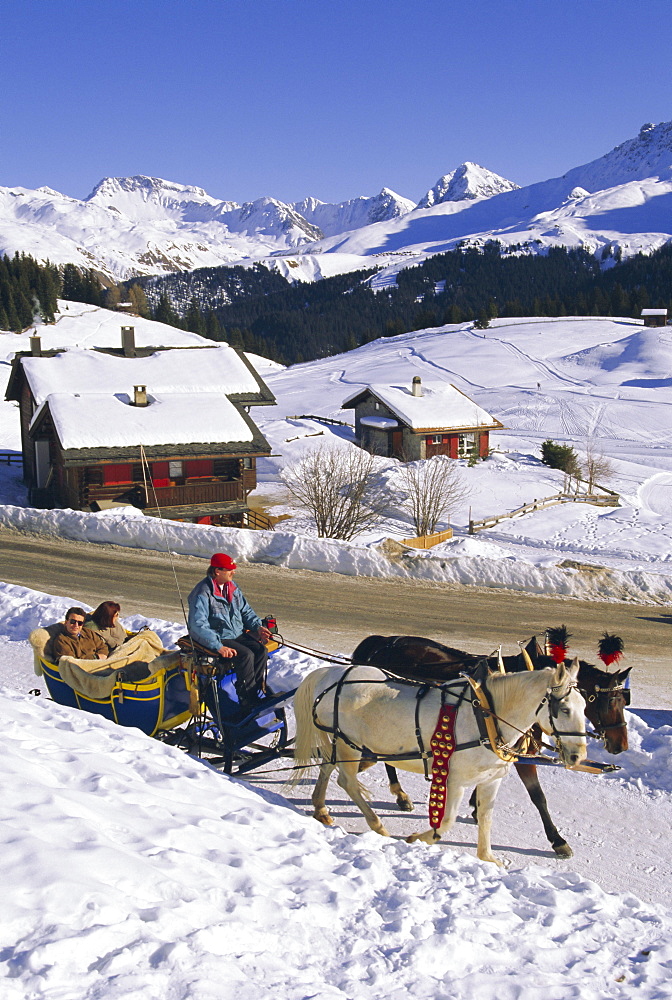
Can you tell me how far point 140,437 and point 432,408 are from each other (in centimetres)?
3099

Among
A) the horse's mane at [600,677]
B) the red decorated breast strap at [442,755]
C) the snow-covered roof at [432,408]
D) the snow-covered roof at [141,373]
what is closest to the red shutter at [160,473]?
the snow-covered roof at [141,373]

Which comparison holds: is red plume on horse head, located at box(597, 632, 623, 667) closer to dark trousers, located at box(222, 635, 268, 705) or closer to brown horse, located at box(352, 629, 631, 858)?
brown horse, located at box(352, 629, 631, 858)

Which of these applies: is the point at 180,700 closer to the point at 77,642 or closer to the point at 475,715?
the point at 77,642

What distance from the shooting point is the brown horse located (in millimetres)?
7156

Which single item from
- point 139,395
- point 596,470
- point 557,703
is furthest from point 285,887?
point 596,470

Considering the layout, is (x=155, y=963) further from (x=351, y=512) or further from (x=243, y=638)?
(x=351, y=512)

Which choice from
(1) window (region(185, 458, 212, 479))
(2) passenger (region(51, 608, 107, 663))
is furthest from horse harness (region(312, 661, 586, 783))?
(1) window (region(185, 458, 212, 479))

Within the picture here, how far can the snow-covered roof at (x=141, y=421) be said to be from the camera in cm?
2789

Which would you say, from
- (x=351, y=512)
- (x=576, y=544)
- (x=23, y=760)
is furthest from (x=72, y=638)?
(x=576, y=544)

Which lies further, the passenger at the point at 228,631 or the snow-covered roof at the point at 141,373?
the snow-covered roof at the point at 141,373

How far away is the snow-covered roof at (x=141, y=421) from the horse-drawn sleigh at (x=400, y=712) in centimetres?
2057

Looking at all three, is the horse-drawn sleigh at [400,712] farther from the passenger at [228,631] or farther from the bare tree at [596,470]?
the bare tree at [596,470]

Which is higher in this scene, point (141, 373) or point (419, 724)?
point (141, 373)

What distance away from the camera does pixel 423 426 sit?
53.8m
